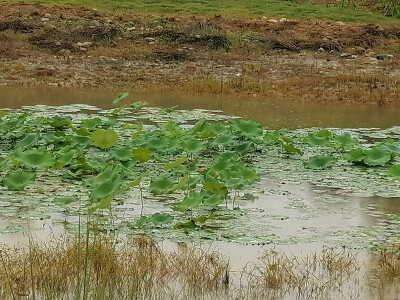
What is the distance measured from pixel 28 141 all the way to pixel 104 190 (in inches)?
98.3

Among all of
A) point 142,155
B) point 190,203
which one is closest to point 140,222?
point 190,203

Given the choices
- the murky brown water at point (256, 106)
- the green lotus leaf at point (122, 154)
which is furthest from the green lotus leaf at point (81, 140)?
the murky brown water at point (256, 106)

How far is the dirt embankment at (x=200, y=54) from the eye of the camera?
1485cm

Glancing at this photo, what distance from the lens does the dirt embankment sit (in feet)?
48.7

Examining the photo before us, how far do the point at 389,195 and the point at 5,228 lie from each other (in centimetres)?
331

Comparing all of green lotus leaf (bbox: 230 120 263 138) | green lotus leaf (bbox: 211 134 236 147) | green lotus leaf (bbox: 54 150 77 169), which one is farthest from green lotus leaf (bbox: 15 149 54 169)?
green lotus leaf (bbox: 230 120 263 138)

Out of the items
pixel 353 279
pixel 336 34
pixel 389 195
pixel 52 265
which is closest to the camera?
pixel 52 265

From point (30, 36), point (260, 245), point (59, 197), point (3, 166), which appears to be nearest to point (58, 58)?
point (30, 36)

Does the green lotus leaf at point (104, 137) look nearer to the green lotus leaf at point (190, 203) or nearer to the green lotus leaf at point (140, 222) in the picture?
the green lotus leaf at point (190, 203)

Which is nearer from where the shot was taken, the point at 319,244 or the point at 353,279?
the point at 353,279

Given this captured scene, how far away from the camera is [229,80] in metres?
15.3

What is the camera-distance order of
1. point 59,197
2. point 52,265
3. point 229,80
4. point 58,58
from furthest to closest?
point 58,58, point 229,80, point 59,197, point 52,265

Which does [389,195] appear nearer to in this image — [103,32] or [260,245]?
[260,245]

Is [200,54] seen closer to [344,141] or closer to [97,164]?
[344,141]
